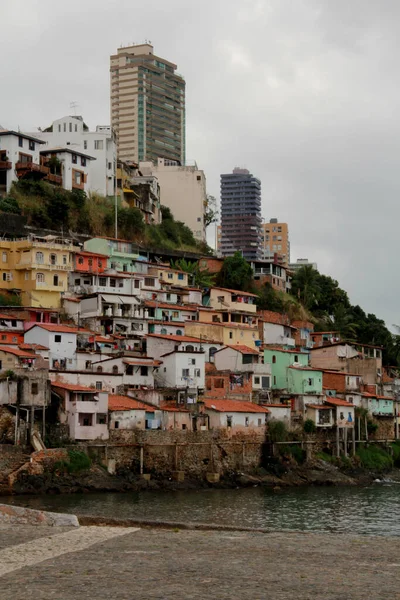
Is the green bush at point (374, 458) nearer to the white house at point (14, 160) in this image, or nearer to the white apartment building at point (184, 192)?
the white house at point (14, 160)

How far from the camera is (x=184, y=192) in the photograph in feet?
409

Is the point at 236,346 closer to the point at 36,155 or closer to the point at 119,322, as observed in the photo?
the point at 119,322

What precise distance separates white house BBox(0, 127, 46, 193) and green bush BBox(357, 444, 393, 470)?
38580mm

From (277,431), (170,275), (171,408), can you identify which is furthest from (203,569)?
(170,275)

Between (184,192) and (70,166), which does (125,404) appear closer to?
(70,166)

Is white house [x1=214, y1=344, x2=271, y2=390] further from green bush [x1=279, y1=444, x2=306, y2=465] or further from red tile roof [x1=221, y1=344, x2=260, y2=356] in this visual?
green bush [x1=279, y1=444, x2=306, y2=465]

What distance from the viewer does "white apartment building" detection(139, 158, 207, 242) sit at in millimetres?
123062

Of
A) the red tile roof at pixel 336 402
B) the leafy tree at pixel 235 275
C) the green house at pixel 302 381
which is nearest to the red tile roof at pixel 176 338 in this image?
the green house at pixel 302 381

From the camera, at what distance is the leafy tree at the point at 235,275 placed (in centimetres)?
10412

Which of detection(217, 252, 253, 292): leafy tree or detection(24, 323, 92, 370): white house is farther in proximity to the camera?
detection(217, 252, 253, 292): leafy tree

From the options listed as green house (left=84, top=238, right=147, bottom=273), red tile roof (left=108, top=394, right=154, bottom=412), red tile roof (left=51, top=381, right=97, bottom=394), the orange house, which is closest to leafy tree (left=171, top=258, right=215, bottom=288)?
green house (left=84, top=238, right=147, bottom=273)

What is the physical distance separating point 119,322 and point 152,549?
55.0 m

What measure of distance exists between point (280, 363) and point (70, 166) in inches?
1157

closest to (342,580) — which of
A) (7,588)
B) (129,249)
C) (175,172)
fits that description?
(7,588)
